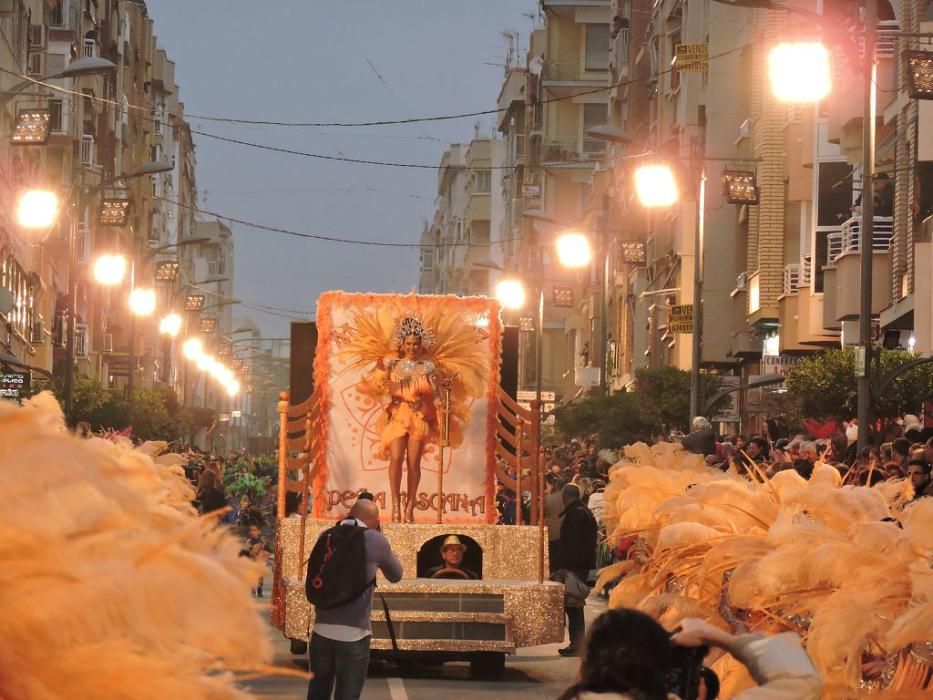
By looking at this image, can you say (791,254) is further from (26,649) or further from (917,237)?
(26,649)

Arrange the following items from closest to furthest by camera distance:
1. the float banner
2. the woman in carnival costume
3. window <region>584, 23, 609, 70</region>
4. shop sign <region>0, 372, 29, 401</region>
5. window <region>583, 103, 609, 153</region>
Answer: the woman in carnival costume
the float banner
shop sign <region>0, 372, 29, 401</region>
window <region>583, 103, 609, 153</region>
window <region>584, 23, 609, 70</region>

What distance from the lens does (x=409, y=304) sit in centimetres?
1948

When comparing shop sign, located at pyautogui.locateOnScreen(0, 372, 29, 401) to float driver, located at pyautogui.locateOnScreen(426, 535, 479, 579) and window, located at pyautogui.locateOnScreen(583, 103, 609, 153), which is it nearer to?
float driver, located at pyautogui.locateOnScreen(426, 535, 479, 579)

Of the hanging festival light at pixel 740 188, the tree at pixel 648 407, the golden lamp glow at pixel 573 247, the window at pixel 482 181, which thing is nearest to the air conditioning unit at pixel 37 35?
the tree at pixel 648 407

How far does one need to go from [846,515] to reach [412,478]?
13.7 meters

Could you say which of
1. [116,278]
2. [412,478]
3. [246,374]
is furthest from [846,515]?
[246,374]

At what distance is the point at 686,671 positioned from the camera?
4508 mm

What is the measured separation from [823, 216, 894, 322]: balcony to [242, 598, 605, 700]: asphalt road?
16.6 m

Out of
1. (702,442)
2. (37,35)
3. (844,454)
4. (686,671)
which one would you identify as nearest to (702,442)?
(702,442)

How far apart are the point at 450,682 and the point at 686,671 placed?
13.1 metres

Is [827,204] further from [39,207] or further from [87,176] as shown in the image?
[87,176]

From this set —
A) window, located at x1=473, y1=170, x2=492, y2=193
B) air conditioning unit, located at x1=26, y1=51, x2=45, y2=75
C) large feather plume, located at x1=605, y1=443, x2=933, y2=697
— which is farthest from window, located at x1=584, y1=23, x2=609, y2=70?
large feather plume, located at x1=605, y1=443, x2=933, y2=697

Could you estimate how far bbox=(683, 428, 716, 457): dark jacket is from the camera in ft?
81.1

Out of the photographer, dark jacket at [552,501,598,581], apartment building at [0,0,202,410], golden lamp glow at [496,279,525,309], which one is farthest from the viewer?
golden lamp glow at [496,279,525,309]
